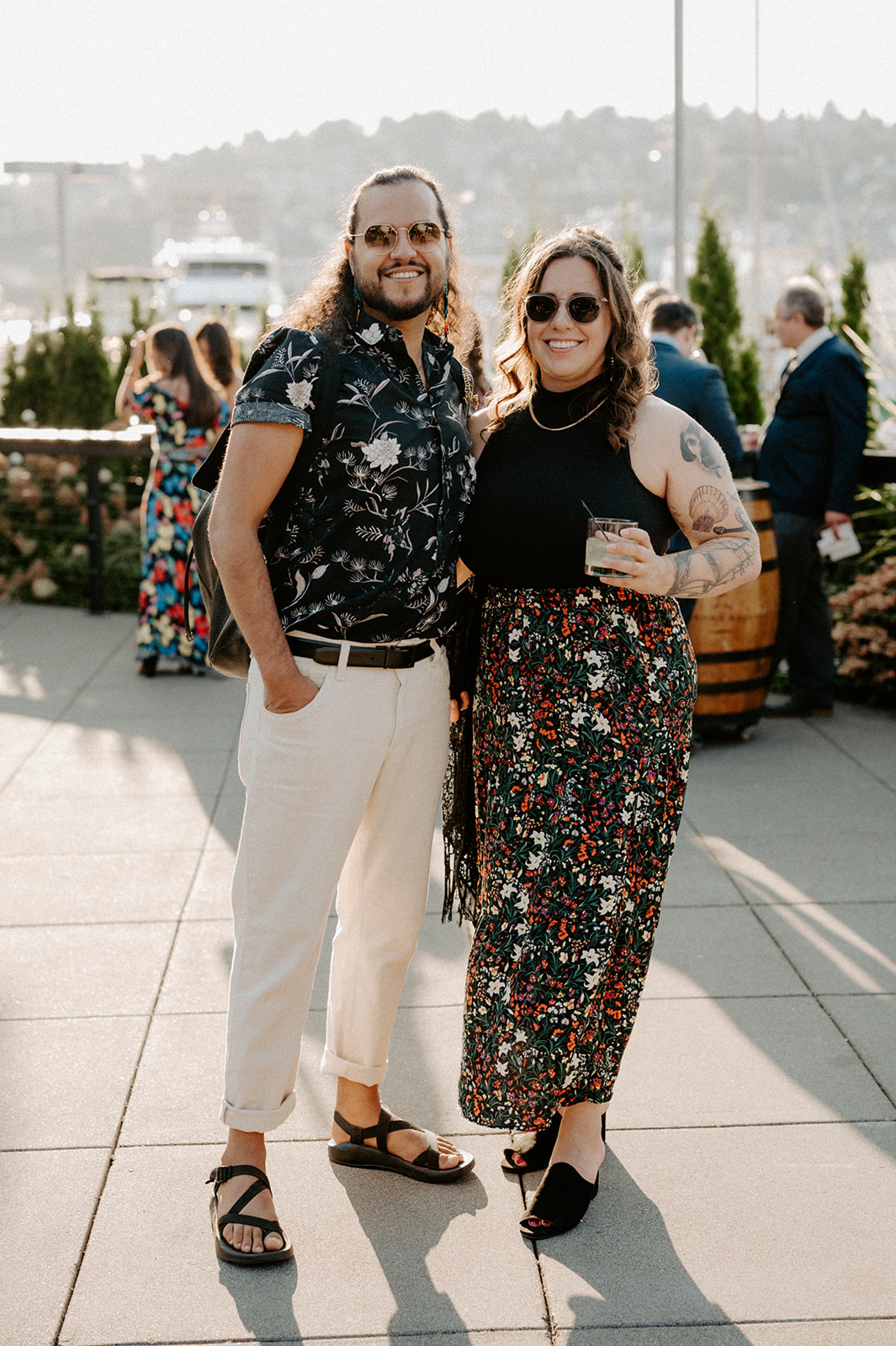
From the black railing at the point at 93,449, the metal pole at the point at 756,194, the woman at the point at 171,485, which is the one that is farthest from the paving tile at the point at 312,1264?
the metal pole at the point at 756,194

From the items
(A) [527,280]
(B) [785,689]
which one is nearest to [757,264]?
(B) [785,689]

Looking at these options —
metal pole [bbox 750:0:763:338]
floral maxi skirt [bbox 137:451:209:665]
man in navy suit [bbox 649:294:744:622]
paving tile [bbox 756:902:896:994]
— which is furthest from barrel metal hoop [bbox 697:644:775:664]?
metal pole [bbox 750:0:763:338]

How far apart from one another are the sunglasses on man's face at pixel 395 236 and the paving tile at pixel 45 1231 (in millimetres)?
1898

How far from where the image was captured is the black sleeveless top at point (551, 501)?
248 cm

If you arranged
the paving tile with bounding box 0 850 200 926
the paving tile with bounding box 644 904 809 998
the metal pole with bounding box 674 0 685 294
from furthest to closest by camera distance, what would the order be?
the metal pole with bounding box 674 0 685 294 < the paving tile with bounding box 0 850 200 926 < the paving tile with bounding box 644 904 809 998

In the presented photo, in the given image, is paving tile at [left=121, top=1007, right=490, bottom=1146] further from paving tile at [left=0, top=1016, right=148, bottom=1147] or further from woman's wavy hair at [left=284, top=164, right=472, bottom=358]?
woman's wavy hair at [left=284, top=164, right=472, bottom=358]

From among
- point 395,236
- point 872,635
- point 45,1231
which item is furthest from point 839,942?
point 872,635

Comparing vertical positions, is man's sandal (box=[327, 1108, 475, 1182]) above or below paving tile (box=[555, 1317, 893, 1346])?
above

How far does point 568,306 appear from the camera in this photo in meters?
2.49

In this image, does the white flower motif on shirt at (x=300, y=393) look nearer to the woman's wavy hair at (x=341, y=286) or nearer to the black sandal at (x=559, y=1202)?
the woman's wavy hair at (x=341, y=286)

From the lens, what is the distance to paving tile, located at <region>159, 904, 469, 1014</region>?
3506 millimetres

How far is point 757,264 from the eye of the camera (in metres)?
23.0

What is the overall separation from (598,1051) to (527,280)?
4.92 ft

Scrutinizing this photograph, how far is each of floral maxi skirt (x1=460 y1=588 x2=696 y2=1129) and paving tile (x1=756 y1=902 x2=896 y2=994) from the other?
1.22 m
